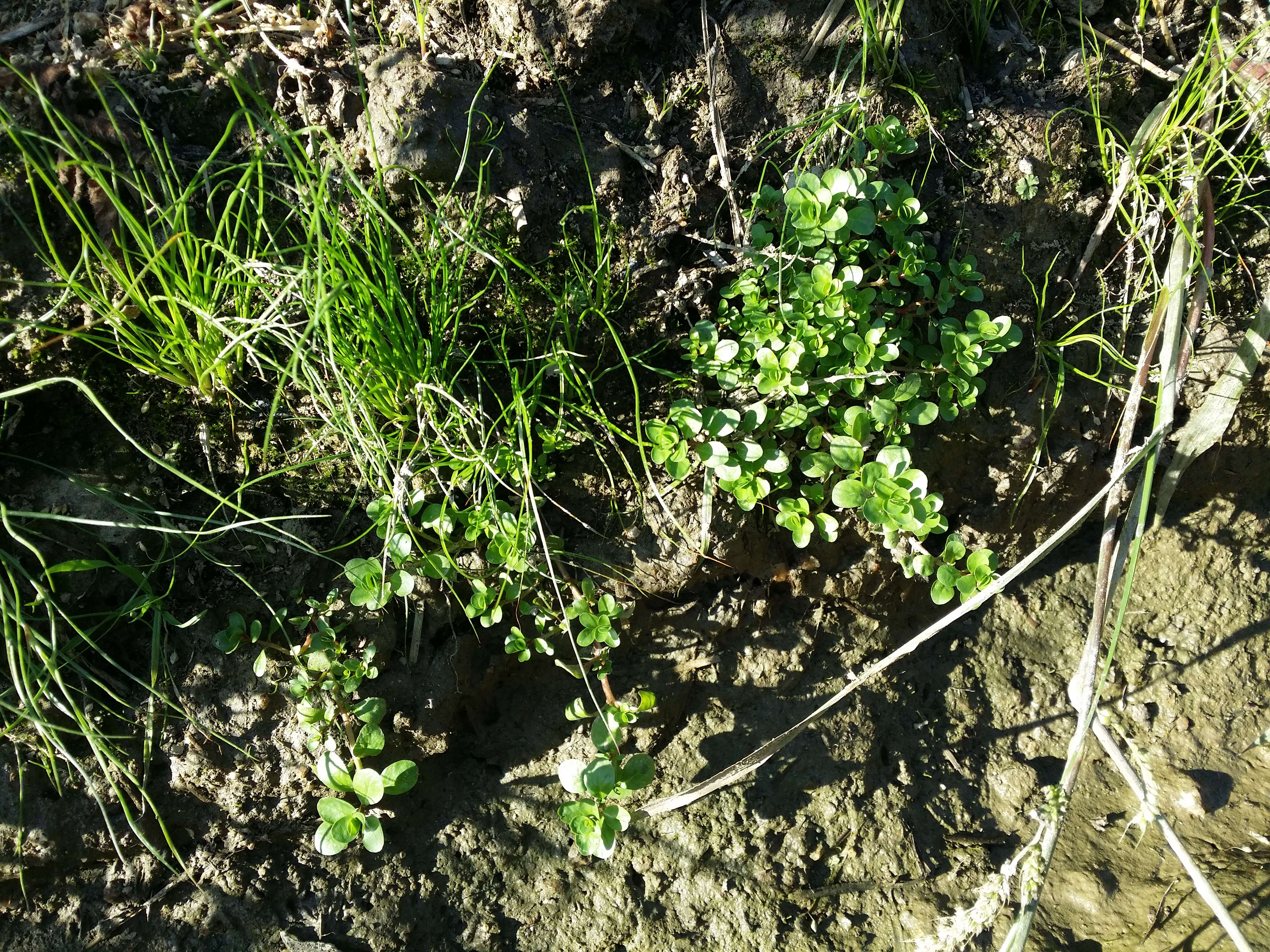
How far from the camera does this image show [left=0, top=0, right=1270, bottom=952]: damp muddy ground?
210 centimetres

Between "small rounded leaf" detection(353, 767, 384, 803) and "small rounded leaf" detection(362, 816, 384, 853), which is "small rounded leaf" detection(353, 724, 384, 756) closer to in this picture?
"small rounded leaf" detection(353, 767, 384, 803)

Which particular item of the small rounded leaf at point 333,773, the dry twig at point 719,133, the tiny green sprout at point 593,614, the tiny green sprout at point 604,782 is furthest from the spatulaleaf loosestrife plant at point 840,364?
the small rounded leaf at point 333,773

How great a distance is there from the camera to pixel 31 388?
69.9 inches

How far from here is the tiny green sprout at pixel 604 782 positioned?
6.64 ft

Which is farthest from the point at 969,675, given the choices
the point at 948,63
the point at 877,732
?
the point at 948,63

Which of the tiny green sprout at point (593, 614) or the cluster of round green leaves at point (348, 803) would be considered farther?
the tiny green sprout at point (593, 614)

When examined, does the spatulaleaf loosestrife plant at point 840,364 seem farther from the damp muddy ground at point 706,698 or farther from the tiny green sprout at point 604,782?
the tiny green sprout at point 604,782

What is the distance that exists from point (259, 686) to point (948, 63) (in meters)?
2.52

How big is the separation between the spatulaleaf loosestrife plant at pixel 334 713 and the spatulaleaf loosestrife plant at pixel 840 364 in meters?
0.93

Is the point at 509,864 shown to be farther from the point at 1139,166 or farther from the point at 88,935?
the point at 1139,166

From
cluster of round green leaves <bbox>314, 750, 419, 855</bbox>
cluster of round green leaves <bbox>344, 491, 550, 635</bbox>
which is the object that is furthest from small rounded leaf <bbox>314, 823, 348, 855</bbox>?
cluster of round green leaves <bbox>344, 491, 550, 635</bbox>

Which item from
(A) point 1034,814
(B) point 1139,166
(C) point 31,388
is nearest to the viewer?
(C) point 31,388

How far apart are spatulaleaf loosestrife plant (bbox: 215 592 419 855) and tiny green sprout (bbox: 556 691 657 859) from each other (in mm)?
396

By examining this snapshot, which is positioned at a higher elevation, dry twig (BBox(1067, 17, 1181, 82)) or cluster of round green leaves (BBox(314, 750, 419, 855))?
dry twig (BBox(1067, 17, 1181, 82))
